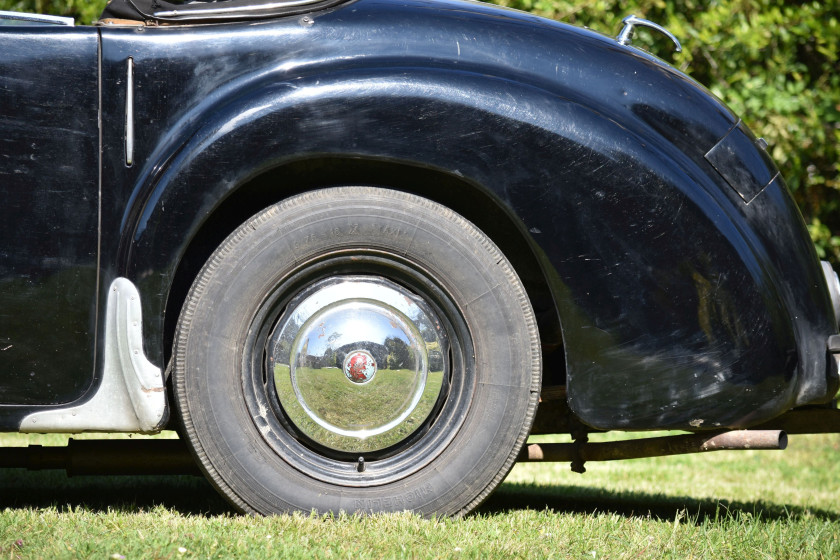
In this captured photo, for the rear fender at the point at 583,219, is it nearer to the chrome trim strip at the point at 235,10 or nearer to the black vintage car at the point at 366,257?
the black vintage car at the point at 366,257

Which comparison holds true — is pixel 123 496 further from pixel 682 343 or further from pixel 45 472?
pixel 682 343

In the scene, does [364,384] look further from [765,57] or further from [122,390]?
[765,57]

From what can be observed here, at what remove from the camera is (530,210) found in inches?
93.4

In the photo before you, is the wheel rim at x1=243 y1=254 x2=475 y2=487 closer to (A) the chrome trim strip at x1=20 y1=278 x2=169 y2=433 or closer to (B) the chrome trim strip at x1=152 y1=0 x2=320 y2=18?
(A) the chrome trim strip at x1=20 y1=278 x2=169 y2=433

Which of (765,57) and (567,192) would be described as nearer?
(567,192)

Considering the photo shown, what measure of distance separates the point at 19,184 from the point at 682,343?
187 cm

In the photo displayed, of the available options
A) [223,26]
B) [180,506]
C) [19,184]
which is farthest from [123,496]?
[223,26]

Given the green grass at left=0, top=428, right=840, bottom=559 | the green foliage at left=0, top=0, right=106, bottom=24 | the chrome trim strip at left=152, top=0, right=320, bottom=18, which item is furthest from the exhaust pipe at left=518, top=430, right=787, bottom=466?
the green foliage at left=0, top=0, right=106, bottom=24

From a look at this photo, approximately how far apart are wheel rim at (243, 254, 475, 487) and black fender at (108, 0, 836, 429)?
0.92ft

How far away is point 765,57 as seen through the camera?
596cm

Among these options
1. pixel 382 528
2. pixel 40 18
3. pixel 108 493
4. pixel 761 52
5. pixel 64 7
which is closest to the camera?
pixel 382 528

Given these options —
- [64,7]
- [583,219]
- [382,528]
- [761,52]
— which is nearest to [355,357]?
[382,528]

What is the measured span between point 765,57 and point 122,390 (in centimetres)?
521

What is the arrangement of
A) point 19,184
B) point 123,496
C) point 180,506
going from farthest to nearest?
point 123,496
point 180,506
point 19,184
